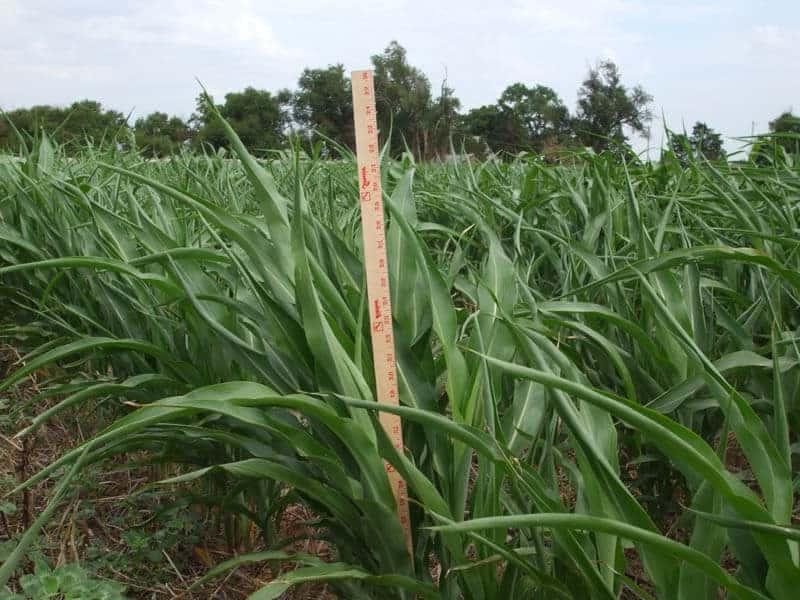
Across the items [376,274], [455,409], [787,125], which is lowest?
[455,409]

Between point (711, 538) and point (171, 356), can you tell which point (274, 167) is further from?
point (711, 538)

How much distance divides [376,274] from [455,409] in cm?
17

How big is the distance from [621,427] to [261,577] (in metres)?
0.61

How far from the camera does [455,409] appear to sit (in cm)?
85

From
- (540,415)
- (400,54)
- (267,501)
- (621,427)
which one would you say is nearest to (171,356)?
(267,501)

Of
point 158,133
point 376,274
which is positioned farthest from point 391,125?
point 158,133

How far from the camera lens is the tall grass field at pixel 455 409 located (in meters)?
0.66

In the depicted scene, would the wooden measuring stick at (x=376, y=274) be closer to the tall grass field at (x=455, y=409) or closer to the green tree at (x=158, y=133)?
the tall grass field at (x=455, y=409)

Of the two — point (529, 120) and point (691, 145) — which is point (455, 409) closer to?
point (691, 145)

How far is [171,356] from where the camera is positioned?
122 cm

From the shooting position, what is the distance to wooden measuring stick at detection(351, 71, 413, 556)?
85 cm

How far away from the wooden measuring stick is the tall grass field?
0.02 metres

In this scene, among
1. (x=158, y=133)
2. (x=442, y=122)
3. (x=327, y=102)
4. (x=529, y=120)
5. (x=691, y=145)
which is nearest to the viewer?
(x=691, y=145)

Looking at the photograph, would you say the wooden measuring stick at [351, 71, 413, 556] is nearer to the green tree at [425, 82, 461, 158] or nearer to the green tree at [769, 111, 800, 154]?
the green tree at [769, 111, 800, 154]
